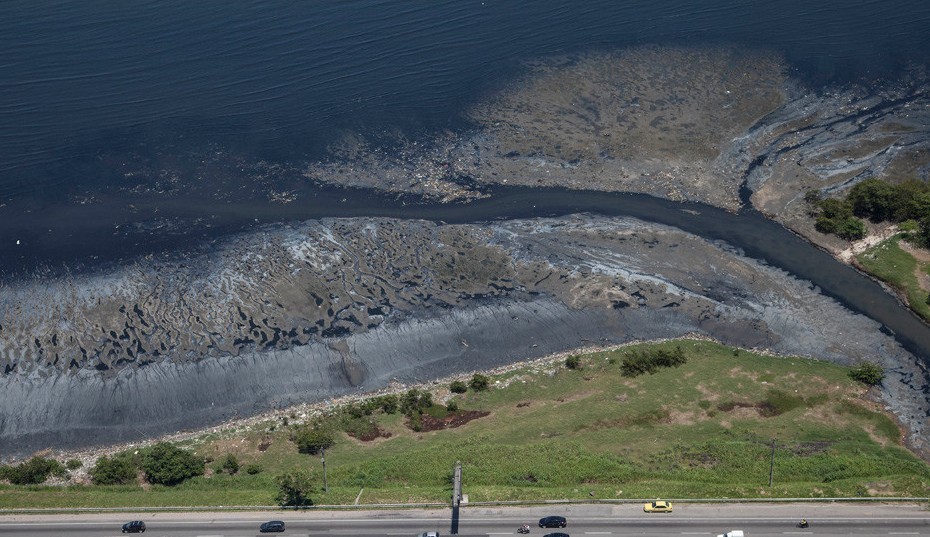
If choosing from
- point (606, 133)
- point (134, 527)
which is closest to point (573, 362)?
point (606, 133)

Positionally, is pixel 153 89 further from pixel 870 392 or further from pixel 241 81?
pixel 870 392

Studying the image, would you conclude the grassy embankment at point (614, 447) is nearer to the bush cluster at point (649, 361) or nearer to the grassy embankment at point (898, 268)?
the bush cluster at point (649, 361)

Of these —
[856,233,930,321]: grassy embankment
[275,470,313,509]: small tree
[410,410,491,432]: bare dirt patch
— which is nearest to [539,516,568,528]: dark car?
[410,410,491,432]: bare dirt patch

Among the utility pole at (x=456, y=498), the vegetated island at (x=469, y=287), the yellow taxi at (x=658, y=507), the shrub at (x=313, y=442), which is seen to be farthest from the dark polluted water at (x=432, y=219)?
the utility pole at (x=456, y=498)

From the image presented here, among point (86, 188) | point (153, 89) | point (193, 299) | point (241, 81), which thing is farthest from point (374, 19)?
point (193, 299)

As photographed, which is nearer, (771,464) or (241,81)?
(771,464)

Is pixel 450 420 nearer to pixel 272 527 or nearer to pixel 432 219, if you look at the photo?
pixel 272 527

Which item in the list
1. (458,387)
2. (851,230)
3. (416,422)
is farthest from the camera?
(851,230)
